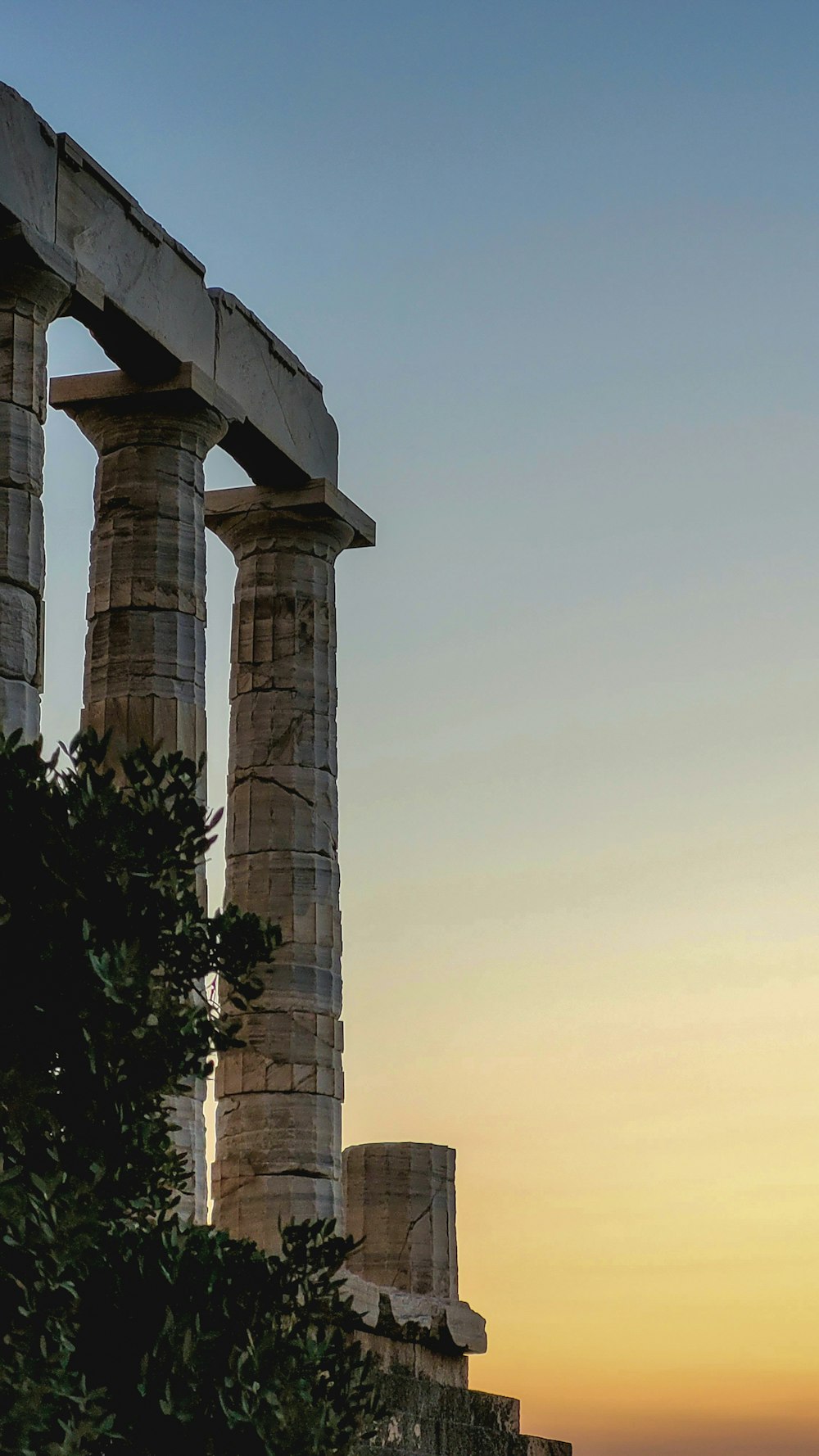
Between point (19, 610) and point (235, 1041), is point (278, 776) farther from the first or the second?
point (235, 1041)

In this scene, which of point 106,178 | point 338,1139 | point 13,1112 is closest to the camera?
point 13,1112

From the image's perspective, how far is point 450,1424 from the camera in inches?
753

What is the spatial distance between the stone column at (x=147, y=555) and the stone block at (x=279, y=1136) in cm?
367

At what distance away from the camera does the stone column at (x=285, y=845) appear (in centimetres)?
2195

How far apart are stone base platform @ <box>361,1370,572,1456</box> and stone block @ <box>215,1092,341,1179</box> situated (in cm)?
242

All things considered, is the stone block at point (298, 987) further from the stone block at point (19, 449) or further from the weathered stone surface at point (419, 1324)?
the stone block at point (19, 449)

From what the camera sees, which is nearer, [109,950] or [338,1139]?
[109,950]

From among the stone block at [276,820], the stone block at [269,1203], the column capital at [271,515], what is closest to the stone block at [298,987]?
the stone block at [276,820]

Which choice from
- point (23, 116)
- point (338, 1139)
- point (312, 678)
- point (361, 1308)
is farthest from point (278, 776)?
point (23, 116)

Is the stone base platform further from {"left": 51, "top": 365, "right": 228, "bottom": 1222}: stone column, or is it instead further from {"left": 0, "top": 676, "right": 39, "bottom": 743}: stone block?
{"left": 0, "top": 676, "right": 39, "bottom": 743}: stone block

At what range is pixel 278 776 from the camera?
23.2 metres

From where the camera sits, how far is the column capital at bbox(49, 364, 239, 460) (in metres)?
21.0

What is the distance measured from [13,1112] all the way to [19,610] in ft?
25.1

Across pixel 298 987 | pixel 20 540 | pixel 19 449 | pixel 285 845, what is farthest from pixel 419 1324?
pixel 19 449
